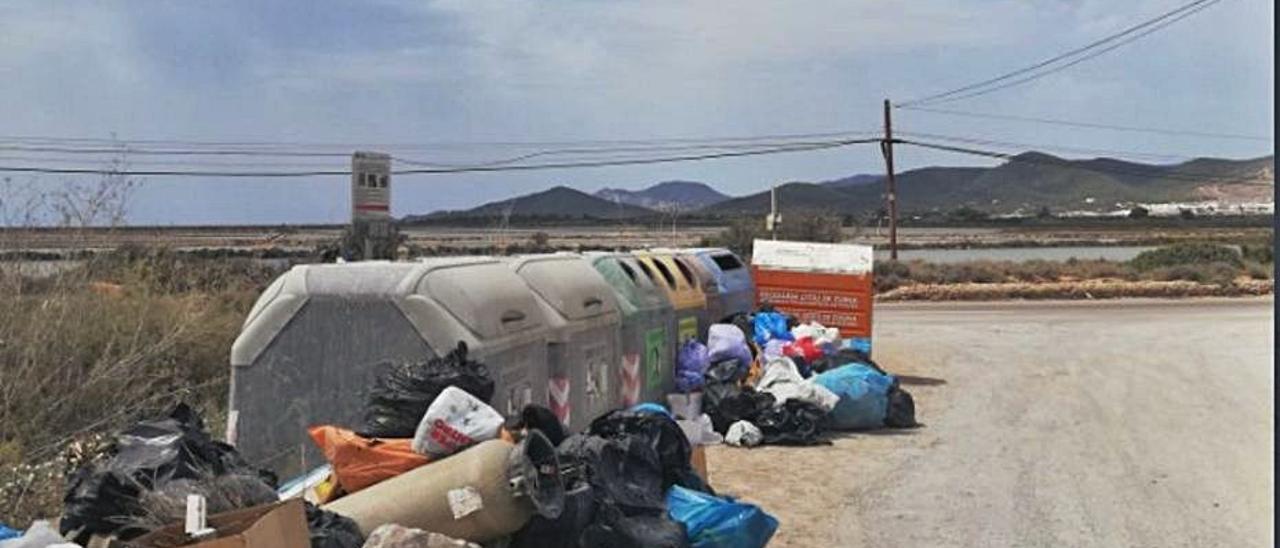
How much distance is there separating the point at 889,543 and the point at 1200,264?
4859cm

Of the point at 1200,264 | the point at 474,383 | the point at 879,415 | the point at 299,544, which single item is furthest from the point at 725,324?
the point at 1200,264

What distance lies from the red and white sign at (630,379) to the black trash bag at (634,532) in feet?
14.5

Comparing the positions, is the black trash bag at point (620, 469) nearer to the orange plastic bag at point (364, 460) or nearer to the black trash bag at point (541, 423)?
the black trash bag at point (541, 423)

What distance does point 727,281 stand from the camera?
49.0ft

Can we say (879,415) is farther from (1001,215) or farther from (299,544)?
(1001,215)

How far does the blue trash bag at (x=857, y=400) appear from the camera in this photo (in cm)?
1134

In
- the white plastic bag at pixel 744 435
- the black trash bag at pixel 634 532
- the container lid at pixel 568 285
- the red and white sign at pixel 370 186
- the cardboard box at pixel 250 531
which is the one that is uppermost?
the red and white sign at pixel 370 186

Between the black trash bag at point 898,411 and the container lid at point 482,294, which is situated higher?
the container lid at point 482,294

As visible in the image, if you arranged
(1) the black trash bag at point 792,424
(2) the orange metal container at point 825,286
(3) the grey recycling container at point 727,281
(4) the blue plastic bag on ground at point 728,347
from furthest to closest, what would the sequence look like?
(2) the orange metal container at point 825,286
(3) the grey recycling container at point 727,281
(4) the blue plastic bag on ground at point 728,347
(1) the black trash bag at point 792,424

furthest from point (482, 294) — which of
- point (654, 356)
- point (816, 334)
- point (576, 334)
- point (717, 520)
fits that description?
point (816, 334)

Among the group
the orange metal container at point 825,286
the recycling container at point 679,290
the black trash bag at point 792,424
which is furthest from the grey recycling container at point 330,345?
the orange metal container at point 825,286

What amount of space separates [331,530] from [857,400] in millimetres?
7269

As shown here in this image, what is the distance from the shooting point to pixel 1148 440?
35.8 ft

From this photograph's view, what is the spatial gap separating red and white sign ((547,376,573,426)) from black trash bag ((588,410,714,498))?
210 cm
